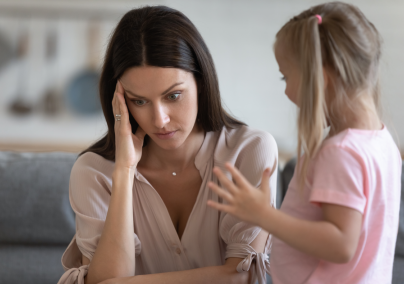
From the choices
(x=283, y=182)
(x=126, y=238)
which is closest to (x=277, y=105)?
(x=283, y=182)

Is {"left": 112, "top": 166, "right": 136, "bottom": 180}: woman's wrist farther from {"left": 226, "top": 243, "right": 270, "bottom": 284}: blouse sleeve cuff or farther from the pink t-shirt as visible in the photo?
the pink t-shirt

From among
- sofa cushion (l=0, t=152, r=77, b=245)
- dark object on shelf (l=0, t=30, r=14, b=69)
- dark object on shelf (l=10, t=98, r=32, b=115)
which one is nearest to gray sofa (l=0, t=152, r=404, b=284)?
sofa cushion (l=0, t=152, r=77, b=245)

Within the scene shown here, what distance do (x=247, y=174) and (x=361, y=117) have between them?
0.54 meters

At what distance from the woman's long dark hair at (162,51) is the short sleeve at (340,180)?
60 cm

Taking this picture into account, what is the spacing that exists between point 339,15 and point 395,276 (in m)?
1.32

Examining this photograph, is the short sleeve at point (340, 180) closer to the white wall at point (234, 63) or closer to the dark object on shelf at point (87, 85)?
the white wall at point (234, 63)

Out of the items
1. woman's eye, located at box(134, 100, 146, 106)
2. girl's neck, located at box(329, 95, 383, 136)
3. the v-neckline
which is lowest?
the v-neckline

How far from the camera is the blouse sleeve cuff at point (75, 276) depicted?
49.5 inches

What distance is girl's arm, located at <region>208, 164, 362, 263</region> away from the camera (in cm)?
75

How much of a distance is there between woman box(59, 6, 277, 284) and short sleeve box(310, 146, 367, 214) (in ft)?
1.69

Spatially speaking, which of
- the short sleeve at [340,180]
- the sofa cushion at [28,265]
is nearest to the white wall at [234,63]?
the sofa cushion at [28,265]

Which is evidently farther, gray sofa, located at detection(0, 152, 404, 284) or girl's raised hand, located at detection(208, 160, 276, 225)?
gray sofa, located at detection(0, 152, 404, 284)

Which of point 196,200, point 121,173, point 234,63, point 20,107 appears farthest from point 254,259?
point 20,107

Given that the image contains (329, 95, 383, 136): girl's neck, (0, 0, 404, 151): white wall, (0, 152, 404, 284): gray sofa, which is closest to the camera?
(329, 95, 383, 136): girl's neck
